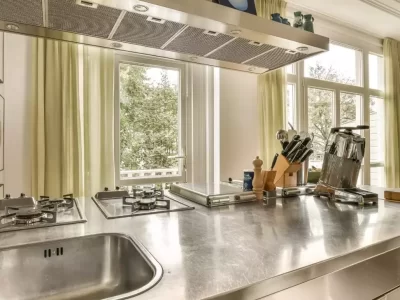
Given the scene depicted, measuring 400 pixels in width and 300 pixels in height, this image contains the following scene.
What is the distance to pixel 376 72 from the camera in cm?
430

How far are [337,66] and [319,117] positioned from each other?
0.81 metres

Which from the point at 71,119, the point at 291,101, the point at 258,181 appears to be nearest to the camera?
the point at 258,181

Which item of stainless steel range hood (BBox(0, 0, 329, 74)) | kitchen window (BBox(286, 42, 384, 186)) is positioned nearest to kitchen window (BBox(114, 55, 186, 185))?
stainless steel range hood (BBox(0, 0, 329, 74))

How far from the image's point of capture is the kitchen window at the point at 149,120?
7.88 ft

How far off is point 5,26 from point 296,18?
127 cm

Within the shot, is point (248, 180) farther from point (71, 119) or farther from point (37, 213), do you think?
point (71, 119)

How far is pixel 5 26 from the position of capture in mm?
1070

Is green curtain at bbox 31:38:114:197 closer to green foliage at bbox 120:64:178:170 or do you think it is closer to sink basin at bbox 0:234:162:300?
green foliage at bbox 120:64:178:170

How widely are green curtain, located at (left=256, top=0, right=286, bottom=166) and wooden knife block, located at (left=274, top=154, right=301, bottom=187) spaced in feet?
→ 3.75

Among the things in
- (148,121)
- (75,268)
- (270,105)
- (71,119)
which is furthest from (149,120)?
(75,268)

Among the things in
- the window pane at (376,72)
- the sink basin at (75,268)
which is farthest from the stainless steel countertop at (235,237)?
the window pane at (376,72)

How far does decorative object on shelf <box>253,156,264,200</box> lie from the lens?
4.68ft

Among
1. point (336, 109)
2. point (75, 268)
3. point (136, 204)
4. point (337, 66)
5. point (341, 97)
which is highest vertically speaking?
point (337, 66)

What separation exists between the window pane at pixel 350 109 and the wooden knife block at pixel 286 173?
105 inches
